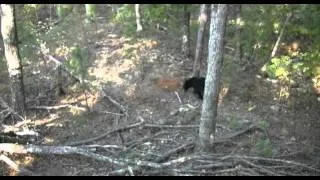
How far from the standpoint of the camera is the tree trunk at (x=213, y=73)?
9562 millimetres

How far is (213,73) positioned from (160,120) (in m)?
3.80

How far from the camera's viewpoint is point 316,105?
14500mm

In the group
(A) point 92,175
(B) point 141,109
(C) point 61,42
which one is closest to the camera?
(A) point 92,175

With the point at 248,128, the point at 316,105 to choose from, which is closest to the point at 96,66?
the point at 248,128

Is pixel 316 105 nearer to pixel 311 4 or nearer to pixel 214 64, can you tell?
pixel 311 4

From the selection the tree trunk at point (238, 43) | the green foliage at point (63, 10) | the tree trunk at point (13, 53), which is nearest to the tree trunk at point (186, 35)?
the tree trunk at point (238, 43)

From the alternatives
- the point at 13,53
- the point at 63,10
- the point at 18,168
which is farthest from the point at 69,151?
the point at 63,10

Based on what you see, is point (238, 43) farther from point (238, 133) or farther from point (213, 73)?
point (213, 73)

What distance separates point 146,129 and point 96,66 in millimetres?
5512

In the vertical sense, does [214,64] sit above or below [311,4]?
below

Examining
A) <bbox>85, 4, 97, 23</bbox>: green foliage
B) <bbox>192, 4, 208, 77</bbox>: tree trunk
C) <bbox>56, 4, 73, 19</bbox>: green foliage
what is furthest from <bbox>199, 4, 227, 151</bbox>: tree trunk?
<bbox>56, 4, 73, 19</bbox>: green foliage

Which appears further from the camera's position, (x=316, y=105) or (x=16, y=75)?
(x=316, y=105)

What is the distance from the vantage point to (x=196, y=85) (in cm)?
1502

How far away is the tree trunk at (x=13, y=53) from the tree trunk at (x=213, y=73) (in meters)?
5.78
